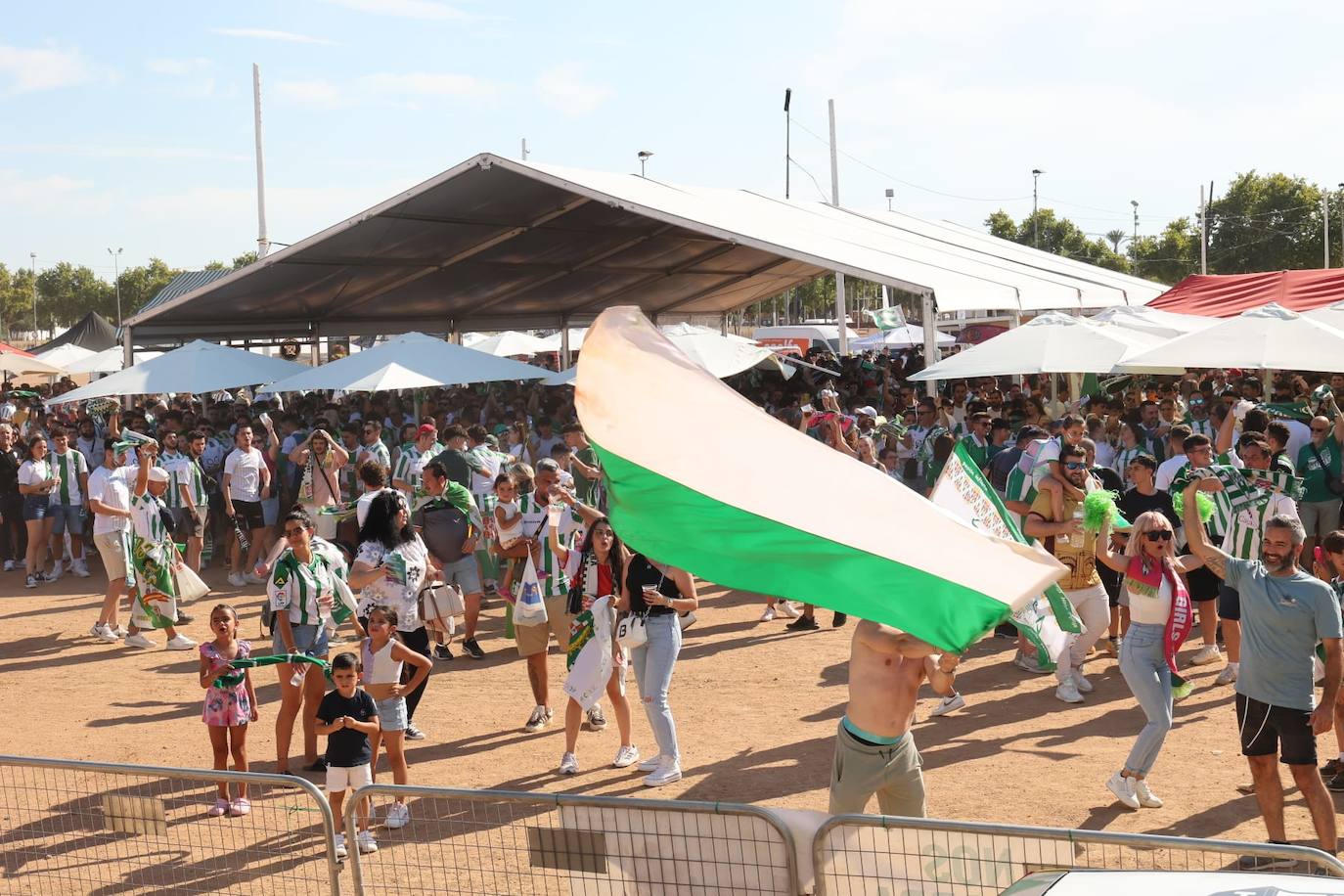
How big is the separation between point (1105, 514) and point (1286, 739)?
2.82 metres

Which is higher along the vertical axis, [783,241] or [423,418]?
[783,241]

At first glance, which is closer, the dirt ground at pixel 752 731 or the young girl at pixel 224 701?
the dirt ground at pixel 752 731

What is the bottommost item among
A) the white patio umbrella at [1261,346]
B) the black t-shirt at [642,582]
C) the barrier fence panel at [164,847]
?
the barrier fence panel at [164,847]

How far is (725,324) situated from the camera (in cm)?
3525

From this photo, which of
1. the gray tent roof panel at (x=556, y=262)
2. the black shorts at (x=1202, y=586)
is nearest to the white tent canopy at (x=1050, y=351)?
the gray tent roof panel at (x=556, y=262)

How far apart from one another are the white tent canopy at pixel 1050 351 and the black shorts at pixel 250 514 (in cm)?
802

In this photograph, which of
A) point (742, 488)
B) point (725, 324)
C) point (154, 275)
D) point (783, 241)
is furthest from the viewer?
point (154, 275)

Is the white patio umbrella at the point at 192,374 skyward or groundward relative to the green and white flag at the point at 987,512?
skyward

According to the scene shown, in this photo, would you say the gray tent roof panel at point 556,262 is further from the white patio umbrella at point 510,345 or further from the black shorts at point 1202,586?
the black shorts at point 1202,586

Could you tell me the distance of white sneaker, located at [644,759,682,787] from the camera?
766 centimetres

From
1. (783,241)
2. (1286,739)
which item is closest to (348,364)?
(783,241)

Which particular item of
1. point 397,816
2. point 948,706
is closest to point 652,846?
point 397,816

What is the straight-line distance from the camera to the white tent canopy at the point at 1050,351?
15383 mm

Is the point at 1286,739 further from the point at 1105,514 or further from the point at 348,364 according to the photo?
the point at 348,364
